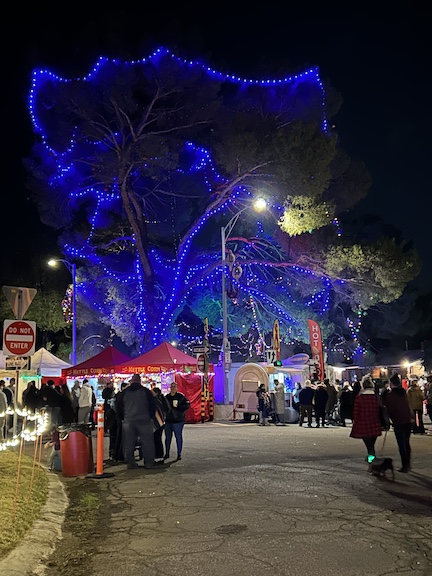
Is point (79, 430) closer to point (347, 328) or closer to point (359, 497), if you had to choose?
point (359, 497)

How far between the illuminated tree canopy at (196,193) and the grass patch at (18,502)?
18.3 meters

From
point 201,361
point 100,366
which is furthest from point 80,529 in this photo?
point 201,361

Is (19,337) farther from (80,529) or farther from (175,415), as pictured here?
(80,529)

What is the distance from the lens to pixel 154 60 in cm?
2578

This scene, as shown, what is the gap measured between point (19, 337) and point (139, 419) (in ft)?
8.57

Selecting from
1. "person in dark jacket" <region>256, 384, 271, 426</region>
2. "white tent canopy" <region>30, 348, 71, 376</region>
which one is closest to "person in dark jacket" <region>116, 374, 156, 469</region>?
"person in dark jacket" <region>256, 384, 271, 426</region>

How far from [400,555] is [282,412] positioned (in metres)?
17.0

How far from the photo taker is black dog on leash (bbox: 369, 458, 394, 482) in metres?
9.70

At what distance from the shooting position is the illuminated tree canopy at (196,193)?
26094 mm

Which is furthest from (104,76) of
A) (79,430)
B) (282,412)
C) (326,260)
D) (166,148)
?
(79,430)

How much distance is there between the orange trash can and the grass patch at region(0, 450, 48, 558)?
436mm

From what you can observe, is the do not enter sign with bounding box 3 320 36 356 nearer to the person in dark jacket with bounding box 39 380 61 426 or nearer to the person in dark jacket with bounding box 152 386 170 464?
the person in dark jacket with bounding box 152 386 170 464

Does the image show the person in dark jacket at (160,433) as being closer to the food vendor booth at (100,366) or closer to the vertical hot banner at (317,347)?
the food vendor booth at (100,366)

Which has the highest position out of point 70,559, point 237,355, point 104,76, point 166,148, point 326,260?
point 104,76
